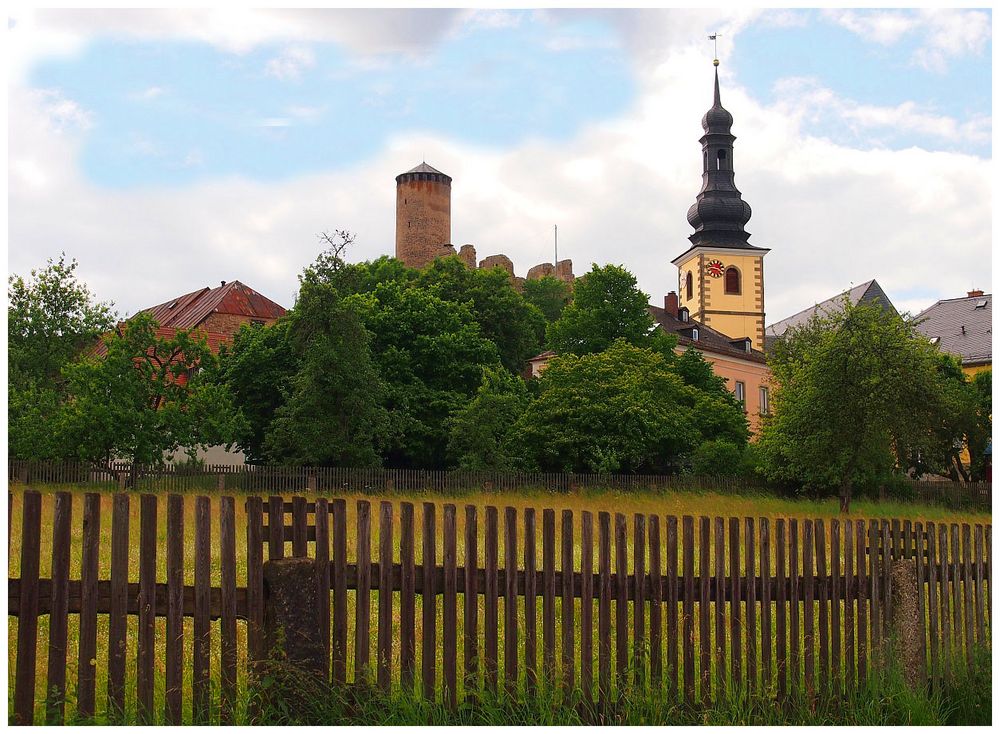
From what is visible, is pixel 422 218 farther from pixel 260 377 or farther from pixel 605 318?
pixel 260 377

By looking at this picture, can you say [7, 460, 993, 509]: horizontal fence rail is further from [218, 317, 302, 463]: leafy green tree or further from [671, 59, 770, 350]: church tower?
[671, 59, 770, 350]: church tower

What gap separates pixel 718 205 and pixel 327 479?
51.7 m

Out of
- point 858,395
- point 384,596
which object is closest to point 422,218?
point 858,395

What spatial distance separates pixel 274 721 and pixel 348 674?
2.05 ft

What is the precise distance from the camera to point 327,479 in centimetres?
2998

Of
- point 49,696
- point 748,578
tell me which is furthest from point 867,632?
point 49,696

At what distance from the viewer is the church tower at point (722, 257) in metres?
73.4

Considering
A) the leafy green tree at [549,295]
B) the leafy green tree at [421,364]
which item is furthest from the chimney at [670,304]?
the leafy green tree at [421,364]

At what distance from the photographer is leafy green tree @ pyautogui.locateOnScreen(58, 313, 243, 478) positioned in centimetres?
2908

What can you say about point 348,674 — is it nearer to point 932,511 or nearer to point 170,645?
point 170,645

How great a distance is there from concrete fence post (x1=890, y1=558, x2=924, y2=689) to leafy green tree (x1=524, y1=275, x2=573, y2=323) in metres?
64.5

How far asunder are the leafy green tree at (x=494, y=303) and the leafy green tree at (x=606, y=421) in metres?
14.7

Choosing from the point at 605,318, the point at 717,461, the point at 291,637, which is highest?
the point at 605,318

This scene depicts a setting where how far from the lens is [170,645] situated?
513 cm
